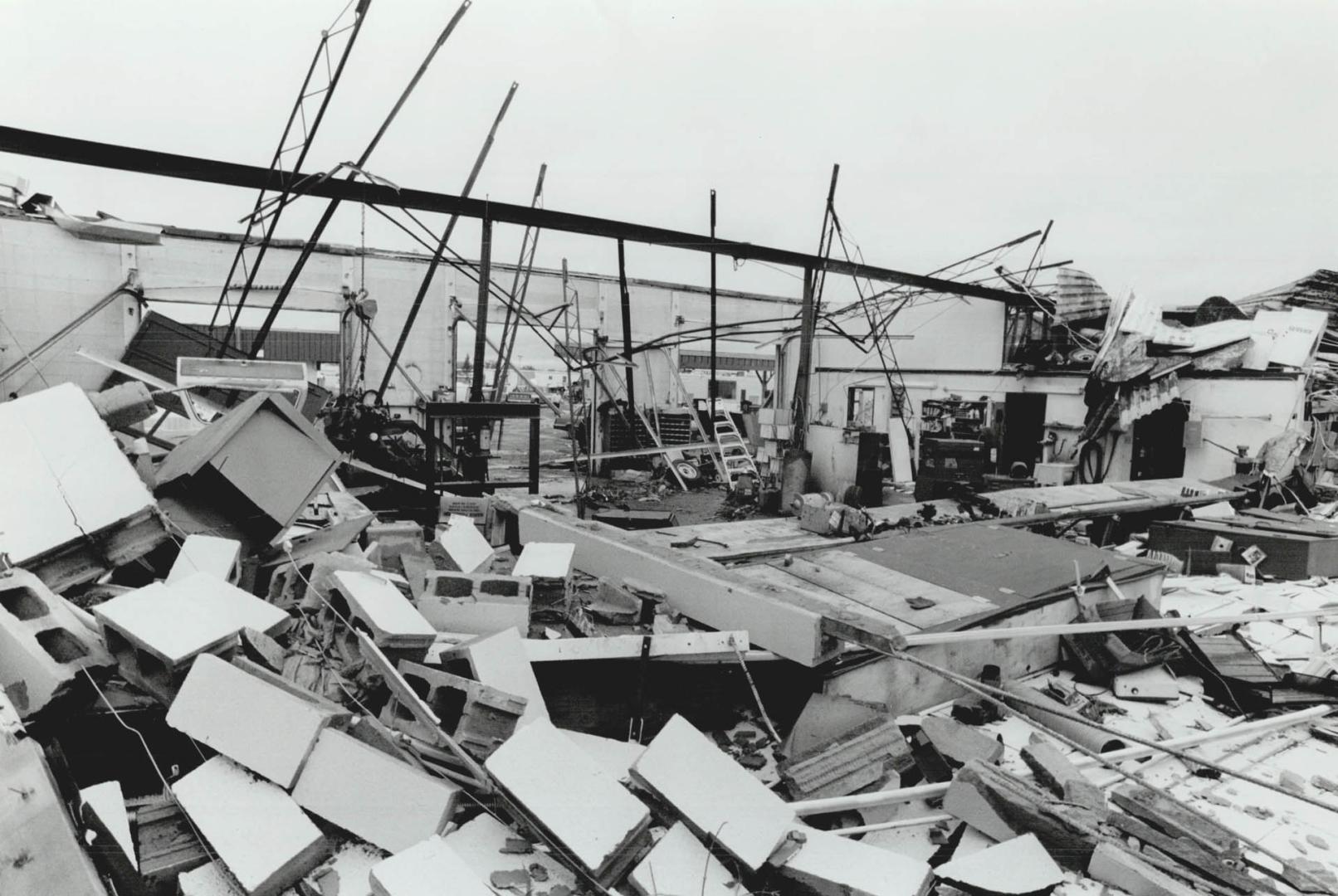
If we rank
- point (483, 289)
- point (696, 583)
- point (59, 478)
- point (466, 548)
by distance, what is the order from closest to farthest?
point (59, 478) → point (696, 583) → point (466, 548) → point (483, 289)

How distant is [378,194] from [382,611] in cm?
574

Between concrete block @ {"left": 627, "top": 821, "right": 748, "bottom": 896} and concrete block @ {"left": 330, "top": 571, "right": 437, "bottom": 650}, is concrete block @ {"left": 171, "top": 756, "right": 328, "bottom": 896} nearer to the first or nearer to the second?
concrete block @ {"left": 330, "top": 571, "right": 437, "bottom": 650}

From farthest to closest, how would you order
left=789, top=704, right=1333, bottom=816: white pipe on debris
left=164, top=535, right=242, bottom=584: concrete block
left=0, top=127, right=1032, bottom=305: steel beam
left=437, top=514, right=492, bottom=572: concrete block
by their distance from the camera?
left=0, top=127, right=1032, bottom=305: steel beam, left=437, top=514, right=492, bottom=572: concrete block, left=164, top=535, right=242, bottom=584: concrete block, left=789, top=704, right=1333, bottom=816: white pipe on debris

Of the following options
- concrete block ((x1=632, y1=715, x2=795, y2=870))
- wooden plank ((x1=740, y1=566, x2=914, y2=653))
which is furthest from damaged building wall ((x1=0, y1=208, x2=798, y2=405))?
concrete block ((x1=632, y1=715, x2=795, y2=870))

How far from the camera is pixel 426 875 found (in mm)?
2373

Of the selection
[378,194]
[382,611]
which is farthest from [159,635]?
[378,194]

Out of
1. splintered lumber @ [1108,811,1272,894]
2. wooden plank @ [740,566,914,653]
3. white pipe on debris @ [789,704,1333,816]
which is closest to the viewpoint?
splintered lumber @ [1108,811,1272,894]

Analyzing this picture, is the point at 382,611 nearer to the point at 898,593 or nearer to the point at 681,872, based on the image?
the point at 681,872

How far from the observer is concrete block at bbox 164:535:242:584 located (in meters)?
3.90

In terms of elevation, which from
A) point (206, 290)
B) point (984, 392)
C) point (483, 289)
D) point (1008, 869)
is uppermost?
point (206, 290)

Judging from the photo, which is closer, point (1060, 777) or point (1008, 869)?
point (1008, 869)

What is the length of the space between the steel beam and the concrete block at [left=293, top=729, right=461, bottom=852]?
6.07 m

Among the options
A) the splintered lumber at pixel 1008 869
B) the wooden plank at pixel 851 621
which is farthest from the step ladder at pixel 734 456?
the splintered lumber at pixel 1008 869

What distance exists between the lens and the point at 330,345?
29266mm
